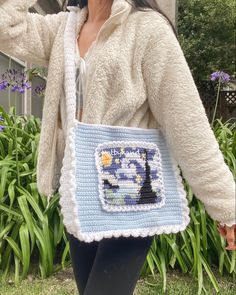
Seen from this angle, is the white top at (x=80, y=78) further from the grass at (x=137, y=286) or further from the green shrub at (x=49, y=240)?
the grass at (x=137, y=286)

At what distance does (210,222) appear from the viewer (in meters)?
3.69

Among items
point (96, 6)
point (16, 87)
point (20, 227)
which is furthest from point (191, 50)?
point (96, 6)

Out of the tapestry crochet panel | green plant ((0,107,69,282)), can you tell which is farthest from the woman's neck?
green plant ((0,107,69,282))

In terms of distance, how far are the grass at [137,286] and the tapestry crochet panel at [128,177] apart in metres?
1.92

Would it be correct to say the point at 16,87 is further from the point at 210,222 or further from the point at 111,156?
the point at 111,156

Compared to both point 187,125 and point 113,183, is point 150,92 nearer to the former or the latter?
point 187,125

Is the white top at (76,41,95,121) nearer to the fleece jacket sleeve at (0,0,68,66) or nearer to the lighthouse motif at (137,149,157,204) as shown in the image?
the fleece jacket sleeve at (0,0,68,66)

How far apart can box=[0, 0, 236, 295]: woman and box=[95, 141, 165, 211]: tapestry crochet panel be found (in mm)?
82

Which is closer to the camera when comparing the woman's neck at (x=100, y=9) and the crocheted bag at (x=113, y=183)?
the crocheted bag at (x=113, y=183)

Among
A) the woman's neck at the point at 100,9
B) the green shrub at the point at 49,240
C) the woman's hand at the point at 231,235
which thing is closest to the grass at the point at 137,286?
the green shrub at the point at 49,240

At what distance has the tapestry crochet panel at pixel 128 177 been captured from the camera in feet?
4.96

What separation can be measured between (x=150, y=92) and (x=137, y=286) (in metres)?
2.19

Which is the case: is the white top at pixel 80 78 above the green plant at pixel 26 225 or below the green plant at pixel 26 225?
above

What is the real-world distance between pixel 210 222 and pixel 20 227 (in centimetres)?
136
